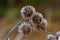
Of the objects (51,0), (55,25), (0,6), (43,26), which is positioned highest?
(51,0)

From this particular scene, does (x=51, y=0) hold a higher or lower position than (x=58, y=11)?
higher

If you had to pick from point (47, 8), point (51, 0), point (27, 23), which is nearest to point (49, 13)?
point (47, 8)

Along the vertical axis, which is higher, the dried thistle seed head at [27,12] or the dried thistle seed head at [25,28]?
the dried thistle seed head at [27,12]

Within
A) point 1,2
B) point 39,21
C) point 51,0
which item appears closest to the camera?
point 39,21

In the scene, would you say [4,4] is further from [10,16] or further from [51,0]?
[51,0]

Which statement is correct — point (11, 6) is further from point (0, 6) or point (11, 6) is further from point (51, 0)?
point (51, 0)

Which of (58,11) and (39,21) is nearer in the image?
(39,21)

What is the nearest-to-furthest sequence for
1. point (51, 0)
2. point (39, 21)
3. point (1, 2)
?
1. point (39, 21)
2. point (1, 2)
3. point (51, 0)

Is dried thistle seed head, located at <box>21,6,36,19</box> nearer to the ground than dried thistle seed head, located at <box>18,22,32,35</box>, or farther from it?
farther from it

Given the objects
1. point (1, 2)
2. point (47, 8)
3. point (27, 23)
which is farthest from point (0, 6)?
point (27, 23)
